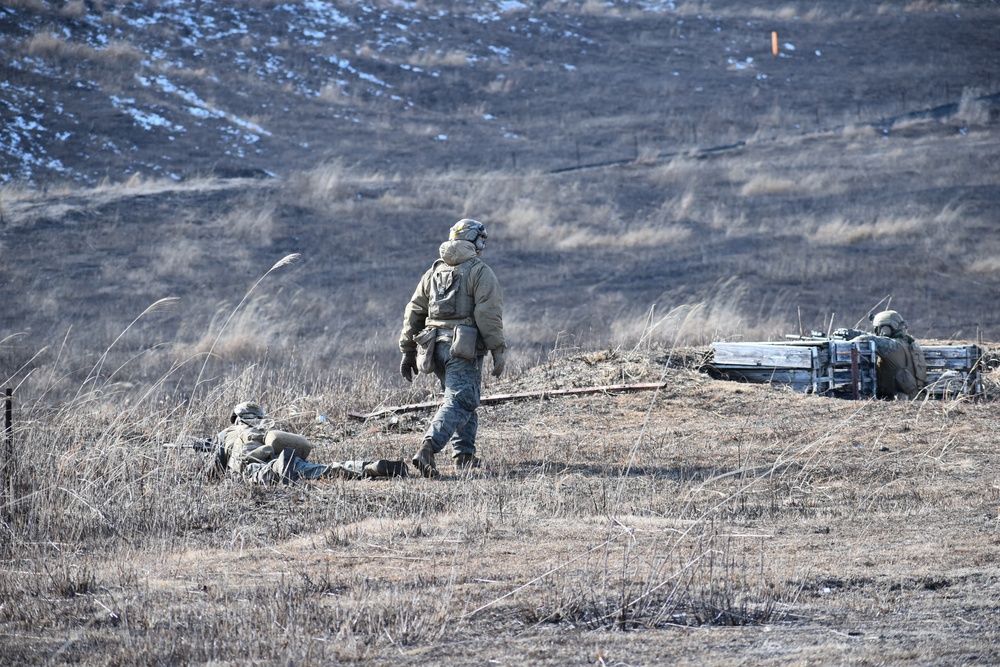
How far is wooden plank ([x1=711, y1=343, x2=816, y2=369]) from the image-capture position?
1078cm

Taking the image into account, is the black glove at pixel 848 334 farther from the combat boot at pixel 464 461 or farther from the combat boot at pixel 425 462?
the combat boot at pixel 425 462

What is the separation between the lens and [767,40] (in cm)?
4378

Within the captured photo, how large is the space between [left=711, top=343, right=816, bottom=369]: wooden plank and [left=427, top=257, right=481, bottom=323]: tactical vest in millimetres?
4213

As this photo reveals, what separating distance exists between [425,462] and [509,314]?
1120 cm

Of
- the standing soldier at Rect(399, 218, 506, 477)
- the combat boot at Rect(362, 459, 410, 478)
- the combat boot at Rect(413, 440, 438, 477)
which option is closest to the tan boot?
the standing soldier at Rect(399, 218, 506, 477)

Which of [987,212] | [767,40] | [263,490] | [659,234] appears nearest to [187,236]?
[659,234]

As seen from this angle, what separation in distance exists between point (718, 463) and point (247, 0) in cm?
3832

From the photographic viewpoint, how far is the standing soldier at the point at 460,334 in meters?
7.79

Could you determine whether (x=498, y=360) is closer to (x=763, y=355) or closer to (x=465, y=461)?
(x=465, y=461)

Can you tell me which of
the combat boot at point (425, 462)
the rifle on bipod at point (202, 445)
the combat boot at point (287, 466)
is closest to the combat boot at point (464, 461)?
the combat boot at point (425, 462)

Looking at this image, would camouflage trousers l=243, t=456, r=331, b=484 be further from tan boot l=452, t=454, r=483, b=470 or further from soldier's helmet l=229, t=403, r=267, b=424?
tan boot l=452, t=454, r=483, b=470

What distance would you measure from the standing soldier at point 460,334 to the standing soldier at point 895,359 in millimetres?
4681

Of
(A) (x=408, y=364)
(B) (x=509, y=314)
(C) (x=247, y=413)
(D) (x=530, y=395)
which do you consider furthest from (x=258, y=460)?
(B) (x=509, y=314)

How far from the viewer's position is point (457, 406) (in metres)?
7.86
